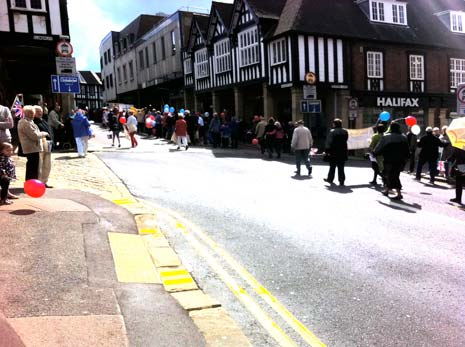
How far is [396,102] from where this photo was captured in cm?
2667

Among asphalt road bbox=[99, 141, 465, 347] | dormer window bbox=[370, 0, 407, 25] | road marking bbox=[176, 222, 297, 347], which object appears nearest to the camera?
road marking bbox=[176, 222, 297, 347]

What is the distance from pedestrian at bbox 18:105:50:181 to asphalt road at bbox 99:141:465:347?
2235mm

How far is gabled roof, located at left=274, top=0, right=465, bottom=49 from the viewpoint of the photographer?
77.4 feet

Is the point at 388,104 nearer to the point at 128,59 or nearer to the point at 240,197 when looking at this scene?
the point at 240,197

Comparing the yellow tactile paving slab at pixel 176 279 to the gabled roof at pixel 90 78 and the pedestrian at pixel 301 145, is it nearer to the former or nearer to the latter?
the pedestrian at pixel 301 145

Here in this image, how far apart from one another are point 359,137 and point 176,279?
595 inches

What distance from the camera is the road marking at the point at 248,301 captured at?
3947 millimetres

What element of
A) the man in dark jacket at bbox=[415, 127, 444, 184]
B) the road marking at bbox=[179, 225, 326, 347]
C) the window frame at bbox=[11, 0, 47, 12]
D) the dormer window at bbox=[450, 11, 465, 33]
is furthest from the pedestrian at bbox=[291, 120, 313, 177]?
the dormer window at bbox=[450, 11, 465, 33]

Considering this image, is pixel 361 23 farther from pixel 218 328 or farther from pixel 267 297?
pixel 218 328

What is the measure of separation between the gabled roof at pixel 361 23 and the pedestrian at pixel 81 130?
1234 cm

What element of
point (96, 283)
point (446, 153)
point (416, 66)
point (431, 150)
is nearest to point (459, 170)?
point (431, 150)

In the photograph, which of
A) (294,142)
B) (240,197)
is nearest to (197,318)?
(240,197)

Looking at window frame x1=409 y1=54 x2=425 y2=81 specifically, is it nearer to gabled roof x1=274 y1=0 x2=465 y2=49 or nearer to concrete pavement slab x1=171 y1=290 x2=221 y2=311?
gabled roof x1=274 y1=0 x2=465 y2=49

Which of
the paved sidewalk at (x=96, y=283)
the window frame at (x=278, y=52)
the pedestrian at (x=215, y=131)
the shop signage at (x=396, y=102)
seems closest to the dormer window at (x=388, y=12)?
the shop signage at (x=396, y=102)
